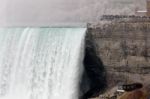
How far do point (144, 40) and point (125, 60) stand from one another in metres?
1.68

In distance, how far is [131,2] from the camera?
1853 inches

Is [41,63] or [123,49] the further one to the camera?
[41,63]

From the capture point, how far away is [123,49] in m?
30.5

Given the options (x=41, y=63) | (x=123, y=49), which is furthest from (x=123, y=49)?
(x=41, y=63)

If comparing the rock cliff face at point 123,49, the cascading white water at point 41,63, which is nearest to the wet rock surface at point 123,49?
the rock cliff face at point 123,49

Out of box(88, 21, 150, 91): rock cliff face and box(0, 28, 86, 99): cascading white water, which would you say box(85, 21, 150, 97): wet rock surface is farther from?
box(0, 28, 86, 99): cascading white water

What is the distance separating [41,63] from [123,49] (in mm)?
5703

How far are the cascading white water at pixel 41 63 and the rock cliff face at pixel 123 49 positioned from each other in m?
1.31

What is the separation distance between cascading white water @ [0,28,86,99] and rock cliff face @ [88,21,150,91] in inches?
51.6

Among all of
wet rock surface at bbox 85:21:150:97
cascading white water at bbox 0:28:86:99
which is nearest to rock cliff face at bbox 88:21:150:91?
wet rock surface at bbox 85:21:150:97

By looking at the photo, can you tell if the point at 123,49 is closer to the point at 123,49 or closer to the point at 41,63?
the point at 123,49

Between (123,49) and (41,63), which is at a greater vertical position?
(123,49)

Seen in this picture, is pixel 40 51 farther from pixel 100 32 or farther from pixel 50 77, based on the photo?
pixel 100 32

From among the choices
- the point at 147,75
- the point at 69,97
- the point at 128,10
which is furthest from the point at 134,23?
the point at 128,10
